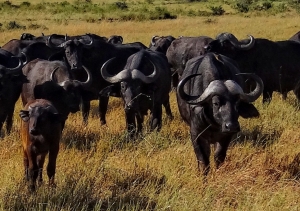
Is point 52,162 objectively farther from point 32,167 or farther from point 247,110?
point 247,110

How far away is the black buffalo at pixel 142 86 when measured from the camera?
800 centimetres

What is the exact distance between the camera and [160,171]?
6.14 metres

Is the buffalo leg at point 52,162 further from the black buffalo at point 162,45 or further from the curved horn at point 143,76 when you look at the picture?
the black buffalo at point 162,45

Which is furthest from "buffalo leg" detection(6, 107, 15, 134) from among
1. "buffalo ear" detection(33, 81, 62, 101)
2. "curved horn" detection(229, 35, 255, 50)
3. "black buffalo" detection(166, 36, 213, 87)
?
"curved horn" detection(229, 35, 255, 50)

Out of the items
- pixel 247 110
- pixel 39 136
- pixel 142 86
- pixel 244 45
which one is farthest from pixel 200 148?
pixel 244 45

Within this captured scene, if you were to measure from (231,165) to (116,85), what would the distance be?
A: 2695 mm

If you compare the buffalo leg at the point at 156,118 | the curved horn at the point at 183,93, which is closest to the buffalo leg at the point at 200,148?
the curved horn at the point at 183,93

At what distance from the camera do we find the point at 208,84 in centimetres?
622

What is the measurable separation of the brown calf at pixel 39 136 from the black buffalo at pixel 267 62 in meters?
5.95

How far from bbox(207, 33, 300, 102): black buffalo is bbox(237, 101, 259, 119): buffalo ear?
5.06 meters

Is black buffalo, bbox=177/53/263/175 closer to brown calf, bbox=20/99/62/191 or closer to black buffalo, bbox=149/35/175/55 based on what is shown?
brown calf, bbox=20/99/62/191

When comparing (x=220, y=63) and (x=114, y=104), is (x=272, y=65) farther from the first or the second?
(x=220, y=63)

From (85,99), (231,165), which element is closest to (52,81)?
(85,99)

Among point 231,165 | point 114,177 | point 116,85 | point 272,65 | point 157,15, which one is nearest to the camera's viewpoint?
point 114,177
